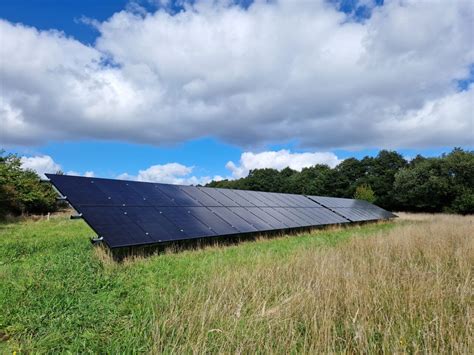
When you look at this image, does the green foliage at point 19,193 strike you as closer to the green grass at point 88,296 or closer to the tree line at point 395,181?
the green grass at point 88,296

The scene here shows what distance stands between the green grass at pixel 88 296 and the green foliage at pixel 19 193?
19.1 m

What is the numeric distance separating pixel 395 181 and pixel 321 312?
4508 centimetres

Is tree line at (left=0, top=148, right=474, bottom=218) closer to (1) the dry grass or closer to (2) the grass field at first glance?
(2) the grass field

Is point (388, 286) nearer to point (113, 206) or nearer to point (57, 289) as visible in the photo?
point (57, 289)

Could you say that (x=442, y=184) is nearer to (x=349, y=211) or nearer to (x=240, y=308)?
(x=349, y=211)

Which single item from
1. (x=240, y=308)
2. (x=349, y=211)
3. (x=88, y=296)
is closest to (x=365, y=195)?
(x=349, y=211)

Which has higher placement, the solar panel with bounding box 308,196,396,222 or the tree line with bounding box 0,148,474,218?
the tree line with bounding box 0,148,474,218

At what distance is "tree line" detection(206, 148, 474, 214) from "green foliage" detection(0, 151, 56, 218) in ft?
126

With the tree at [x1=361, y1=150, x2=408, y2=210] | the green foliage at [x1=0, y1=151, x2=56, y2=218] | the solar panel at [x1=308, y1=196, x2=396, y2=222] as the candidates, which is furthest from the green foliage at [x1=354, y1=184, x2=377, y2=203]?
the green foliage at [x1=0, y1=151, x2=56, y2=218]

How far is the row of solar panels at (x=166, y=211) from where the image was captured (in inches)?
314

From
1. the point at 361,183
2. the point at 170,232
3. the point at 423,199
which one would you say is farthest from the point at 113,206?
the point at 361,183

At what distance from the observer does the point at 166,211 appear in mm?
10180

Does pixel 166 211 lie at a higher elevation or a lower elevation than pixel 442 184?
lower

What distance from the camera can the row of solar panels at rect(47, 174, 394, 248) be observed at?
314 inches
